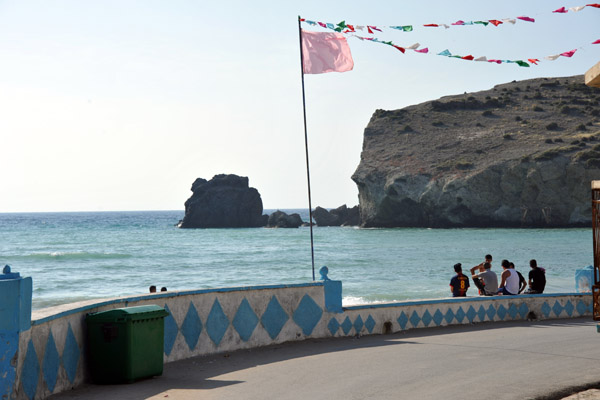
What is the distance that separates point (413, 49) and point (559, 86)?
12251cm

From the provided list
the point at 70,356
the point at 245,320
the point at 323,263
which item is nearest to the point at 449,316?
the point at 245,320

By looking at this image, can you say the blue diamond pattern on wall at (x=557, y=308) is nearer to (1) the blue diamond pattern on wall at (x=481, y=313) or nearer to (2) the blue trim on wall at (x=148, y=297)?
(1) the blue diamond pattern on wall at (x=481, y=313)

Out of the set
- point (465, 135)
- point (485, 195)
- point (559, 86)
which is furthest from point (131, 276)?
point (559, 86)

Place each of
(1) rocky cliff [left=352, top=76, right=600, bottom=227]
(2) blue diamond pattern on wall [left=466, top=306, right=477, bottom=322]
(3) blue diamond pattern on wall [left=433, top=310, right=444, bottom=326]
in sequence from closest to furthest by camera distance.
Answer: (3) blue diamond pattern on wall [left=433, top=310, right=444, bottom=326]
(2) blue diamond pattern on wall [left=466, top=306, right=477, bottom=322]
(1) rocky cliff [left=352, top=76, right=600, bottom=227]

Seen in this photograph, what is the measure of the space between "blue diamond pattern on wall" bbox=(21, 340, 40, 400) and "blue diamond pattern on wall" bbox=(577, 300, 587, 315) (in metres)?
12.6

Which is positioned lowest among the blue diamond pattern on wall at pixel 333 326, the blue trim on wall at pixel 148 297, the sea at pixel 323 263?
the sea at pixel 323 263

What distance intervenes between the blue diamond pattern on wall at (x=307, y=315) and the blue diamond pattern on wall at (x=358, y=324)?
0.82 meters

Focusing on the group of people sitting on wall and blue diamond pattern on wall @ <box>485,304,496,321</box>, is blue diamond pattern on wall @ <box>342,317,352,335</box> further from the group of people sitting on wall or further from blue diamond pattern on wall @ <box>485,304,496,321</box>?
the group of people sitting on wall

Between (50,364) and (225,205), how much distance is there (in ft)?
488

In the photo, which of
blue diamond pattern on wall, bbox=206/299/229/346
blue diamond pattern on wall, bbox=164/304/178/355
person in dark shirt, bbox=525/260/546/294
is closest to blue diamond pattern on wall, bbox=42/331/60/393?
blue diamond pattern on wall, bbox=164/304/178/355

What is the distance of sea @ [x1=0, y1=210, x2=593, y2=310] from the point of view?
1748 inches

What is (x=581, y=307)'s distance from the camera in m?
16.5

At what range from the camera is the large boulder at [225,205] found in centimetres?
15525

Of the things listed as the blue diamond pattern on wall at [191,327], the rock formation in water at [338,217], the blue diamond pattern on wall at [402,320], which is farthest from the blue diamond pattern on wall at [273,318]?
the rock formation in water at [338,217]
